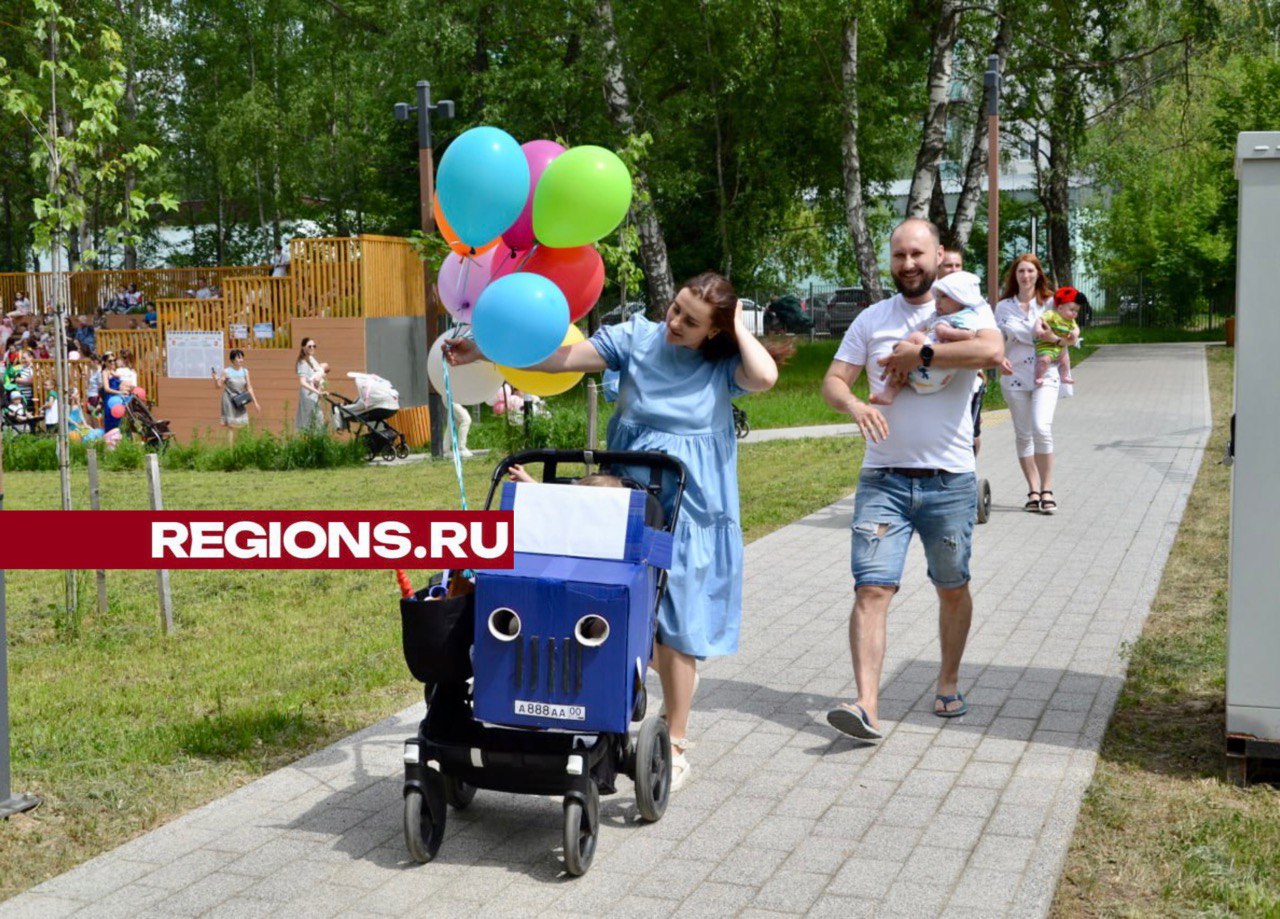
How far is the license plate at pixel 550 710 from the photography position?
4230 mm

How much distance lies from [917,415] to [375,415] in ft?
45.6

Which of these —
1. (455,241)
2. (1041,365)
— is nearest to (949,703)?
(455,241)

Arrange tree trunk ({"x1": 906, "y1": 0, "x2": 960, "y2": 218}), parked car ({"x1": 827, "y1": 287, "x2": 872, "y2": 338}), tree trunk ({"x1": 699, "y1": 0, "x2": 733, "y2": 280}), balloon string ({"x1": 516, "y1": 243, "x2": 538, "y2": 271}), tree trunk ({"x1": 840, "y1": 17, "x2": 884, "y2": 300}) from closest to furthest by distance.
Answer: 1. balloon string ({"x1": 516, "y1": 243, "x2": 538, "y2": 271})
2. tree trunk ({"x1": 906, "y1": 0, "x2": 960, "y2": 218})
3. tree trunk ({"x1": 840, "y1": 17, "x2": 884, "y2": 300})
4. tree trunk ({"x1": 699, "y1": 0, "x2": 733, "y2": 280})
5. parked car ({"x1": 827, "y1": 287, "x2": 872, "y2": 338})

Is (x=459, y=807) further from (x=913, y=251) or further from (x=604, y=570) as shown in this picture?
(x=913, y=251)

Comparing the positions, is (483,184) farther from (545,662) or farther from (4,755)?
(4,755)

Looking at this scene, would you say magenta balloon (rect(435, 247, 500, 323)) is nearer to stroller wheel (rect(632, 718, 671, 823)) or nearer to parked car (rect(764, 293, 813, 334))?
stroller wheel (rect(632, 718, 671, 823))

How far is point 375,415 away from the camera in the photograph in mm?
18672

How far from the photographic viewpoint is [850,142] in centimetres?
2688

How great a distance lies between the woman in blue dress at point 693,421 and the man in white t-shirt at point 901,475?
0.66m

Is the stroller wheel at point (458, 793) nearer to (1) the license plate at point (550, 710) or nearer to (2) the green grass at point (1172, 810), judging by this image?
(1) the license plate at point (550, 710)

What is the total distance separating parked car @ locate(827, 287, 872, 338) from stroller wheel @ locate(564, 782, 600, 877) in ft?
147

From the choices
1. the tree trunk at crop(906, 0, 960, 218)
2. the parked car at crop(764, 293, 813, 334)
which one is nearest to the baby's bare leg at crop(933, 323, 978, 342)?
the tree trunk at crop(906, 0, 960, 218)

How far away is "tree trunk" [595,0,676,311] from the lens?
2492cm

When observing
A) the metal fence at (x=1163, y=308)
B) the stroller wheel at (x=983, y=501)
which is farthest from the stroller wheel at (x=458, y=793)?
the metal fence at (x=1163, y=308)
